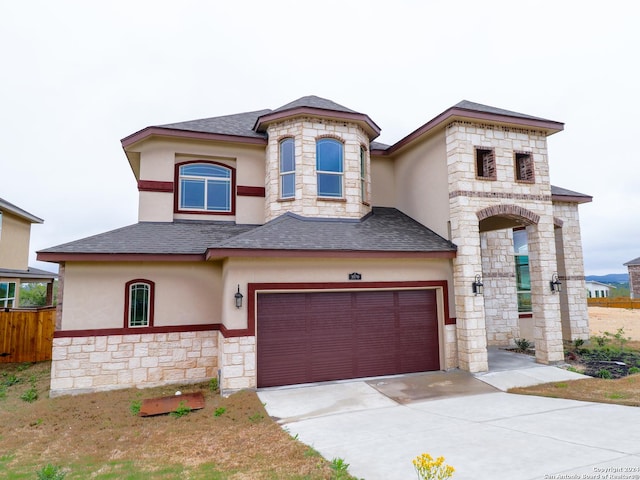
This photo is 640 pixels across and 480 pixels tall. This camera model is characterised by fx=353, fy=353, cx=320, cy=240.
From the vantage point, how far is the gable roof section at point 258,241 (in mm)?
9531

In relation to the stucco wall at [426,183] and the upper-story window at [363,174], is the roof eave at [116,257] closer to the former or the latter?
the upper-story window at [363,174]

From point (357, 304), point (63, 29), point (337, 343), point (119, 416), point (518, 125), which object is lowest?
point (119, 416)

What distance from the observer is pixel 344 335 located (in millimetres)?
10305

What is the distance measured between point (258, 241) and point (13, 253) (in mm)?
19190

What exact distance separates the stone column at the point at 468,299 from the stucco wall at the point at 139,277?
7.52m

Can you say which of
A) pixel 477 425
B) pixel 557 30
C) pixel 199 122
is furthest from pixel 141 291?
pixel 557 30

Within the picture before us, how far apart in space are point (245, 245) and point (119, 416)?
187 inches

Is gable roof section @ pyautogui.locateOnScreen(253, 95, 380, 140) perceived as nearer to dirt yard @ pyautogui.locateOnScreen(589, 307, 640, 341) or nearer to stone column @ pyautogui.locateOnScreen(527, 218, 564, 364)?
stone column @ pyautogui.locateOnScreen(527, 218, 564, 364)

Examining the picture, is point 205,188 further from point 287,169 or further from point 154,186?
point 287,169

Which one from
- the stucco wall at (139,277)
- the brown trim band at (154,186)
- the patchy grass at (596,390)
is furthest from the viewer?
the brown trim band at (154,186)

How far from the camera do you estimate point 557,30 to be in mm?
13609

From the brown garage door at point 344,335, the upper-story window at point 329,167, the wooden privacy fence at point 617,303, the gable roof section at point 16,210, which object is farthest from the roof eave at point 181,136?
the wooden privacy fence at point 617,303

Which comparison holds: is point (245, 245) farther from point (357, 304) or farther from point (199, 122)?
point (199, 122)

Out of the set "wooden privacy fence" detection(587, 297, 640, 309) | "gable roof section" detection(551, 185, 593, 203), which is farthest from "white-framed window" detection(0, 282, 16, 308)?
"wooden privacy fence" detection(587, 297, 640, 309)
